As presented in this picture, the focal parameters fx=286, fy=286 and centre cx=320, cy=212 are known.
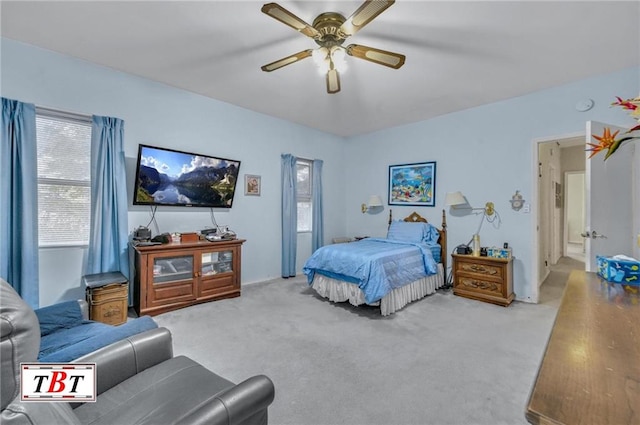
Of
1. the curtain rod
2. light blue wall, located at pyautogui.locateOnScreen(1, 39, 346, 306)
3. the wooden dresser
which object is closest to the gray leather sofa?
light blue wall, located at pyautogui.locateOnScreen(1, 39, 346, 306)

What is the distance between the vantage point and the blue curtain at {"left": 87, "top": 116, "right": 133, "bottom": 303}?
309 centimetres

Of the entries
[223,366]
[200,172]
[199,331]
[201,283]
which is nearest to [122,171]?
[200,172]

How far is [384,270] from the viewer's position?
3.29m

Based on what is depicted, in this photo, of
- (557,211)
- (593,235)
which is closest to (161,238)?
(593,235)

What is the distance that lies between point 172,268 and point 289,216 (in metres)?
2.05

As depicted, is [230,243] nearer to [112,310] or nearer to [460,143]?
[112,310]

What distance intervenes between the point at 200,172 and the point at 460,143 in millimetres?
3882

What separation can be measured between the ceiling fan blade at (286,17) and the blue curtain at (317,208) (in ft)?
10.7

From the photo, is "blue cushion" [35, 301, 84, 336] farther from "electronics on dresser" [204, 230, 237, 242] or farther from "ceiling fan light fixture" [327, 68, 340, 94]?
"ceiling fan light fixture" [327, 68, 340, 94]

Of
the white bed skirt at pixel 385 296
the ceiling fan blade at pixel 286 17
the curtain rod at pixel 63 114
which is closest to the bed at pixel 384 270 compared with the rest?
the white bed skirt at pixel 385 296

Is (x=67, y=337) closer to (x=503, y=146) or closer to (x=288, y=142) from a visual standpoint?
(x=288, y=142)

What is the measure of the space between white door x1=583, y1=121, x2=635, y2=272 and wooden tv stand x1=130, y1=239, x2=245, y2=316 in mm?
3903

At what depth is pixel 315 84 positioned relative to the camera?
349cm

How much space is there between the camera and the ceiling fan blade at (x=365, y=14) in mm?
1725
